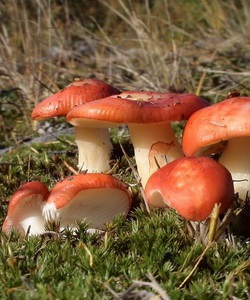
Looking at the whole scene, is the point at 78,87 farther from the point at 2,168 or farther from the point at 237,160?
the point at 237,160

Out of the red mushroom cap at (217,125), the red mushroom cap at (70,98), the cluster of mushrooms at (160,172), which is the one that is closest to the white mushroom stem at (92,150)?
the red mushroom cap at (70,98)

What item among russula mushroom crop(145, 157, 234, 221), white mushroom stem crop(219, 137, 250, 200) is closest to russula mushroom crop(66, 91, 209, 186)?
white mushroom stem crop(219, 137, 250, 200)

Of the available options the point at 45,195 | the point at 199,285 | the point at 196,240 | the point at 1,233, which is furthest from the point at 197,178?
the point at 1,233

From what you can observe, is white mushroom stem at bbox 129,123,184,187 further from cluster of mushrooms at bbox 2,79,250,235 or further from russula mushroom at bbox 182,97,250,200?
russula mushroom at bbox 182,97,250,200

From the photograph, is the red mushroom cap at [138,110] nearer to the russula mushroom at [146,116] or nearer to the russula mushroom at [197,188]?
the russula mushroom at [146,116]

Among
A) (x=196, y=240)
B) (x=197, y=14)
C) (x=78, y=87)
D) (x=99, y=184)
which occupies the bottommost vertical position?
(x=197, y=14)

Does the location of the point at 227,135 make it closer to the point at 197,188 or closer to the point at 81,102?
the point at 197,188

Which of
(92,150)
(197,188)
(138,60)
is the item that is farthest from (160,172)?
(138,60)
